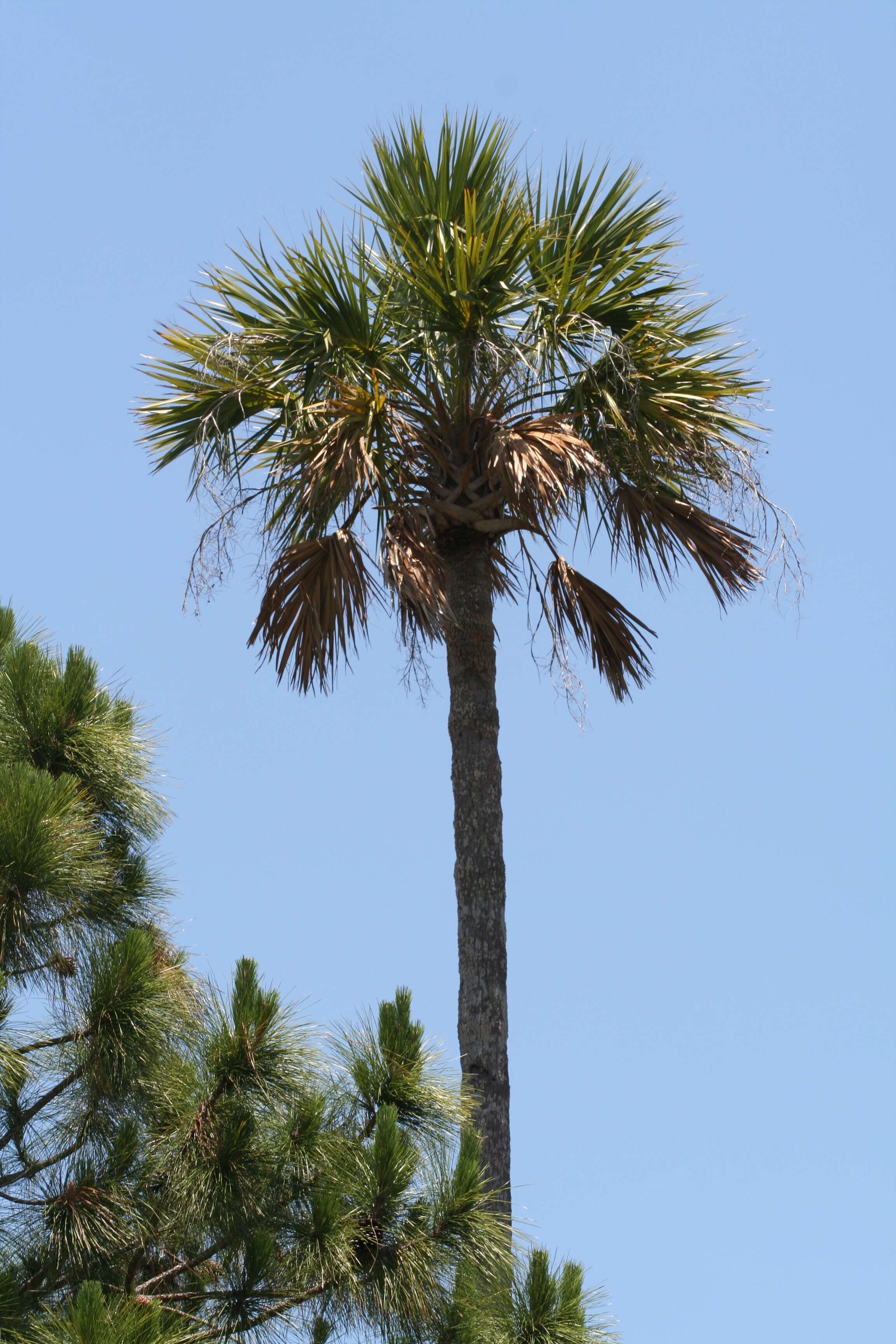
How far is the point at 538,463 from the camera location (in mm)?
7523

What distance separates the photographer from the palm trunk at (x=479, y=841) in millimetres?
7062

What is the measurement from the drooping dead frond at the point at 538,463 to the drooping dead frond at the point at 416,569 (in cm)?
52

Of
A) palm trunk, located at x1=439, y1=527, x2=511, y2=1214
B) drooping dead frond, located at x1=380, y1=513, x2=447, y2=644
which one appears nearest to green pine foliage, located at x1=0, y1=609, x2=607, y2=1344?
palm trunk, located at x1=439, y1=527, x2=511, y2=1214

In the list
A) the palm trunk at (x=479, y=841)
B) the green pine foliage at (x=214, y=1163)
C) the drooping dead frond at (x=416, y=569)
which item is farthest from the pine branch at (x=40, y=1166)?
the drooping dead frond at (x=416, y=569)

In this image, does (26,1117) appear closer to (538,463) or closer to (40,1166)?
(40,1166)

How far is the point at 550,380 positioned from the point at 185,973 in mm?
3722

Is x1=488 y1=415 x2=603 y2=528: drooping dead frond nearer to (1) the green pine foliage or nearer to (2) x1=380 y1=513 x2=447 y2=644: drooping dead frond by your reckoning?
(2) x1=380 y1=513 x2=447 y2=644: drooping dead frond

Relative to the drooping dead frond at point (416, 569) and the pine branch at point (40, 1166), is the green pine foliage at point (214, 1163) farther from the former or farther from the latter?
the drooping dead frond at point (416, 569)

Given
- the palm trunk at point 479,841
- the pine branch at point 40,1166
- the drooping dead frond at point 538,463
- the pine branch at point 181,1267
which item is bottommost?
the pine branch at point 181,1267

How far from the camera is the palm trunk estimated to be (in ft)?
23.2

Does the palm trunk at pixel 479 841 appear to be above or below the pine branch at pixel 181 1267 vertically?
above

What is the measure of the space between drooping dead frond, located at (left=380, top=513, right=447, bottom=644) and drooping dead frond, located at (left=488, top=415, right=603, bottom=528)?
518 mm

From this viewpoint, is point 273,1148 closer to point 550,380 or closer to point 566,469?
point 566,469

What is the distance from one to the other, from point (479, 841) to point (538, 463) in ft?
6.30
